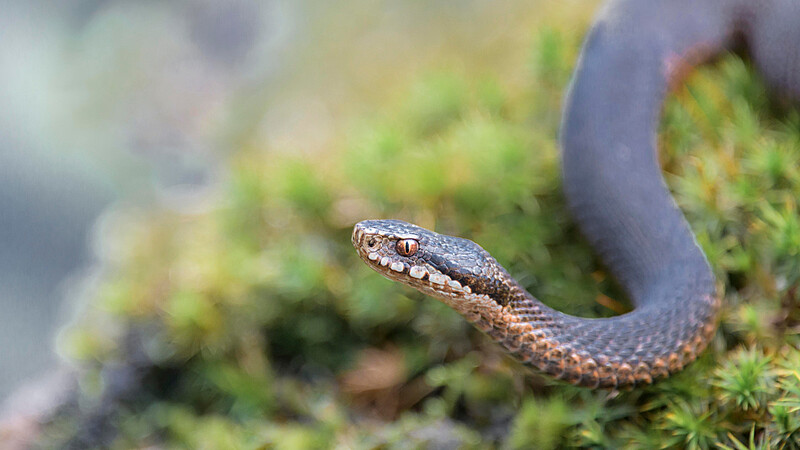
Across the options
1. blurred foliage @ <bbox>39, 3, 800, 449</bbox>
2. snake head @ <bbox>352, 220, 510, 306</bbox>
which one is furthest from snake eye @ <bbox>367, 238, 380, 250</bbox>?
blurred foliage @ <bbox>39, 3, 800, 449</bbox>

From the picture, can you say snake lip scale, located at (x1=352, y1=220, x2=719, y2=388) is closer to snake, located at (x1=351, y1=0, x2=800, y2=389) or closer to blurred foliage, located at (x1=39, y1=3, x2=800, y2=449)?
snake, located at (x1=351, y1=0, x2=800, y2=389)

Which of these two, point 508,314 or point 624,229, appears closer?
point 508,314

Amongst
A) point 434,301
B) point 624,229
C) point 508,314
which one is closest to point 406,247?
point 508,314

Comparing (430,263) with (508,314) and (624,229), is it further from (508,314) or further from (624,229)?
(624,229)

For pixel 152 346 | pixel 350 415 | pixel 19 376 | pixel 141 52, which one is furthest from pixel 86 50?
pixel 350 415

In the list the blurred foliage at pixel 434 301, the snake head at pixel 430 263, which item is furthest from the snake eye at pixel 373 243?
the blurred foliage at pixel 434 301

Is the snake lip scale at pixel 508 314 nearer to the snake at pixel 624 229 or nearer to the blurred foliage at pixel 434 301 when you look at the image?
the snake at pixel 624 229

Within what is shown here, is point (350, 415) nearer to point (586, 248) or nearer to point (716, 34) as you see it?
point (586, 248)
